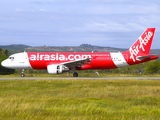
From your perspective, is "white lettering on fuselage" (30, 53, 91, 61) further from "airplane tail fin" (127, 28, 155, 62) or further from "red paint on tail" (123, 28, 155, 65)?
"airplane tail fin" (127, 28, 155, 62)

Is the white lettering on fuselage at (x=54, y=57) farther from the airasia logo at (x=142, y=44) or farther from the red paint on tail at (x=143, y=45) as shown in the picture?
the airasia logo at (x=142, y=44)

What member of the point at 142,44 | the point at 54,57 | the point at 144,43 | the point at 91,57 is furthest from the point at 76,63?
the point at 144,43

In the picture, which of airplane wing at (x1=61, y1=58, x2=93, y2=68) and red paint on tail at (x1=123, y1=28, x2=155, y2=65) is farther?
red paint on tail at (x1=123, y1=28, x2=155, y2=65)

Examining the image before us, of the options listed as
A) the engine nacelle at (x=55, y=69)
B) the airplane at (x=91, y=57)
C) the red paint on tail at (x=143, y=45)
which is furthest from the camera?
the red paint on tail at (x=143, y=45)

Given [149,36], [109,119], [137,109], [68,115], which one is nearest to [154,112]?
[137,109]

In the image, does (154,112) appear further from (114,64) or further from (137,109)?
(114,64)

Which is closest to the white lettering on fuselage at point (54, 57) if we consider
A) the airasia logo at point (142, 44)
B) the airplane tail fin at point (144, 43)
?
the airasia logo at point (142, 44)

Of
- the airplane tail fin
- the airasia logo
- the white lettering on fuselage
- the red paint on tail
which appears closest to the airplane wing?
the white lettering on fuselage

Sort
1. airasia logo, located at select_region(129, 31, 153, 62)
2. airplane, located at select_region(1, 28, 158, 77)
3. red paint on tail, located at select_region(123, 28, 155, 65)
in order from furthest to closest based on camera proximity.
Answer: airasia logo, located at select_region(129, 31, 153, 62)
red paint on tail, located at select_region(123, 28, 155, 65)
airplane, located at select_region(1, 28, 158, 77)

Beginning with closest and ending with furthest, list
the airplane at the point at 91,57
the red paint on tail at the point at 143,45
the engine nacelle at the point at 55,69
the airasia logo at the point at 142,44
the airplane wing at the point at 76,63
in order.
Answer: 1. the engine nacelle at the point at 55,69
2. the airplane wing at the point at 76,63
3. the airplane at the point at 91,57
4. the red paint on tail at the point at 143,45
5. the airasia logo at the point at 142,44

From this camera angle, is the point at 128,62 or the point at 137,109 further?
the point at 128,62

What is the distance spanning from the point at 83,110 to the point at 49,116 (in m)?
1.85

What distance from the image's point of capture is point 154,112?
1040 centimetres

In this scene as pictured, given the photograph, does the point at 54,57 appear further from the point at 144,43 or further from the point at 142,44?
the point at 144,43
